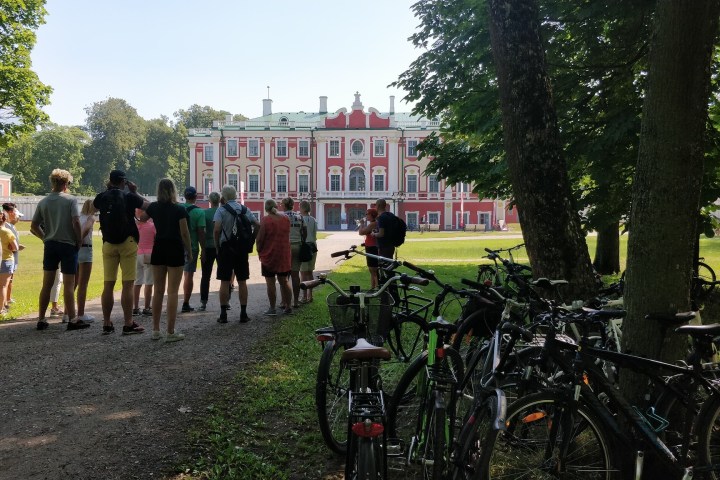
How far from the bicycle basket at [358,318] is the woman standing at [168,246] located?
12.5ft

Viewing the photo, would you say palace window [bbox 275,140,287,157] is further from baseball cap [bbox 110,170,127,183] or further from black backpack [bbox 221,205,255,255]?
baseball cap [bbox 110,170,127,183]

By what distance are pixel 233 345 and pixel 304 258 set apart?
3.10 meters

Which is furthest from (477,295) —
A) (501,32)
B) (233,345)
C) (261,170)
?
(261,170)

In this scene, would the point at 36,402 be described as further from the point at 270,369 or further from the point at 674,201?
the point at 674,201

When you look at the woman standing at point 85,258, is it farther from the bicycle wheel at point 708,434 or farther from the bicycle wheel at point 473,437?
the bicycle wheel at point 708,434

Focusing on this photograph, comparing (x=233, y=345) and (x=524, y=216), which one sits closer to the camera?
(x=524, y=216)

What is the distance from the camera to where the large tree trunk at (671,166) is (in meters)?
3.82

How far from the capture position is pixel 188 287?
10.2 metres

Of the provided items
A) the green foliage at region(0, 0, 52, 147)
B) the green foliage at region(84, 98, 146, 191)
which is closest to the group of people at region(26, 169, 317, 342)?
the green foliage at region(0, 0, 52, 147)

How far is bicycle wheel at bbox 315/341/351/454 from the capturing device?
13.8 feet

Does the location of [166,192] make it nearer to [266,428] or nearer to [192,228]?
[192,228]

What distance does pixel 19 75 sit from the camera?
3022 cm

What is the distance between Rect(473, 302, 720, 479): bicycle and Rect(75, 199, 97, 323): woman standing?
679cm

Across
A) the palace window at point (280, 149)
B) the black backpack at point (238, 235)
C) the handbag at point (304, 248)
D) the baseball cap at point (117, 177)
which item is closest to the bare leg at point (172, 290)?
the baseball cap at point (117, 177)
